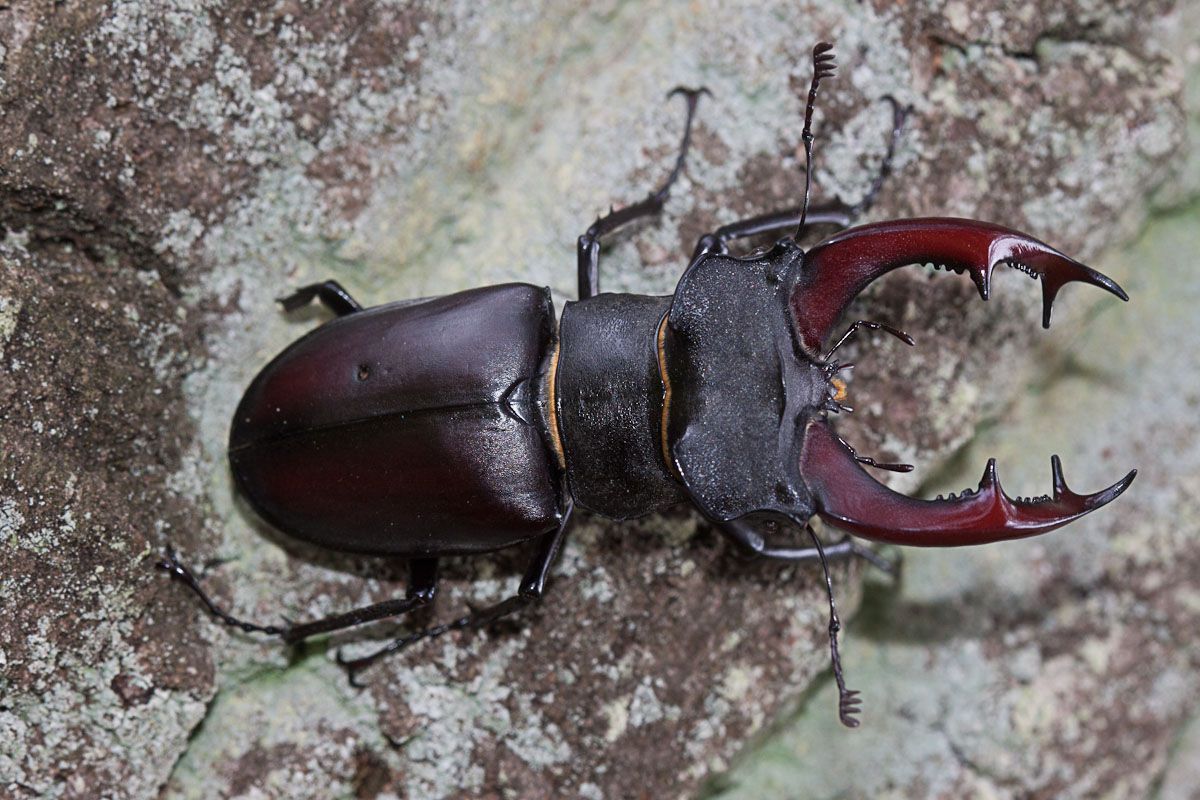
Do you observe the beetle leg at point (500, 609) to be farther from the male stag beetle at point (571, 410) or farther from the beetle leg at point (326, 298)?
the beetle leg at point (326, 298)

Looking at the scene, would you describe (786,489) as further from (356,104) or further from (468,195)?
(356,104)

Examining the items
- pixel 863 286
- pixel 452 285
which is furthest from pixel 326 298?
pixel 863 286

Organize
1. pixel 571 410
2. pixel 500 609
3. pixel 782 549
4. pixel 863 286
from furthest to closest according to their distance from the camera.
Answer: pixel 782 549 → pixel 500 609 → pixel 571 410 → pixel 863 286

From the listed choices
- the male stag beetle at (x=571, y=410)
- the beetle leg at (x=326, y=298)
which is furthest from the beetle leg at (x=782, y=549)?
the beetle leg at (x=326, y=298)

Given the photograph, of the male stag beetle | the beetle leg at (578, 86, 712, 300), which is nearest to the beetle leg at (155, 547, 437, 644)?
the male stag beetle

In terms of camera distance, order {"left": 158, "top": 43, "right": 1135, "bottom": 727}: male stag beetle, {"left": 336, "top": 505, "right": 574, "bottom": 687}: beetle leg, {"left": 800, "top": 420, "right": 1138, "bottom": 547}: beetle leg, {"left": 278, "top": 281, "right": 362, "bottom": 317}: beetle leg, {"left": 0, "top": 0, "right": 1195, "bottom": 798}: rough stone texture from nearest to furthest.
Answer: {"left": 800, "top": 420, "right": 1138, "bottom": 547}: beetle leg, {"left": 158, "top": 43, "right": 1135, "bottom": 727}: male stag beetle, {"left": 0, "top": 0, "right": 1195, "bottom": 798}: rough stone texture, {"left": 336, "top": 505, "right": 574, "bottom": 687}: beetle leg, {"left": 278, "top": 281, "right": 362, "bottom": 317}: beetle leg

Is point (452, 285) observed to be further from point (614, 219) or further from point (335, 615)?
point (335, 615)

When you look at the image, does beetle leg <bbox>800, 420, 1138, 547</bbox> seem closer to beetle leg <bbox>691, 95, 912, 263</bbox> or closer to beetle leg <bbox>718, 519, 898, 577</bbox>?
beetle leg <bbox>718, 519, 898, 577</bbox>
